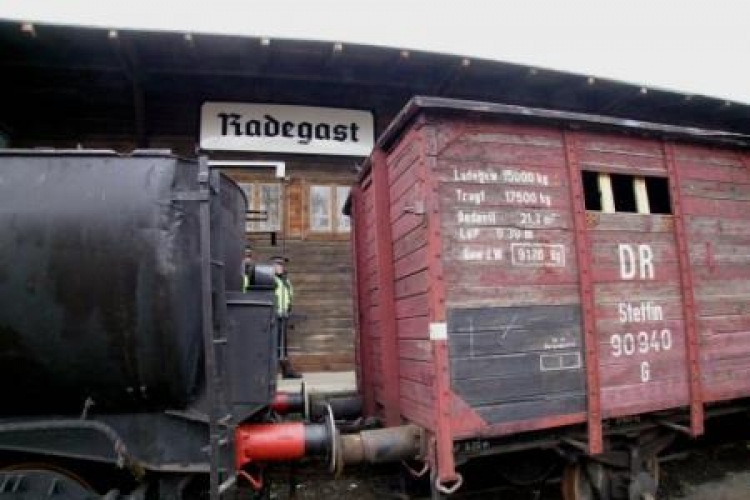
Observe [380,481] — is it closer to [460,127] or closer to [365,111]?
[460,127]

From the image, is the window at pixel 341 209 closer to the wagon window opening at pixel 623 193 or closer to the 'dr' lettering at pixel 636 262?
the wagon window opening at pixel 623 193

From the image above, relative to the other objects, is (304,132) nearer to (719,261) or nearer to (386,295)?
(386,295)

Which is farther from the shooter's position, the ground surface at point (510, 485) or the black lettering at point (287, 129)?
the black lettering at point (287, 129)

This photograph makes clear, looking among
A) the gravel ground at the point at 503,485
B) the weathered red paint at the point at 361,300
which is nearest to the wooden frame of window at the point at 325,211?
the weathered red paint at the point at 361,300

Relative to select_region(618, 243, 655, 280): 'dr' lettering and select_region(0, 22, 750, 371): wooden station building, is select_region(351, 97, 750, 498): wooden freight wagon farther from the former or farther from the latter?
select_region(0, 22, 750, 371): wooden station building

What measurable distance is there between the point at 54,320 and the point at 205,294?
920 millimetres

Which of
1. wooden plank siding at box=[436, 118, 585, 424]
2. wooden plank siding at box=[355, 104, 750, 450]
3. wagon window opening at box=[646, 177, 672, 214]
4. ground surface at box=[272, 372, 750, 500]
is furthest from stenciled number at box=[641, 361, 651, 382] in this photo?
wagon window opening at box=[646, 177, 672, 214]

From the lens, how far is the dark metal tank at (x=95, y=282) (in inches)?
124

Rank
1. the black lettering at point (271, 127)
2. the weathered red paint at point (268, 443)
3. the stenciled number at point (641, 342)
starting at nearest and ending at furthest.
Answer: the weathered red paint at point (268, 443), the stenciled number at point (641, 342), the black lettering at point (271, 127)

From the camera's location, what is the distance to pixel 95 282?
319 cm

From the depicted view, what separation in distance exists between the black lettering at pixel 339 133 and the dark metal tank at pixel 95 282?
538cm

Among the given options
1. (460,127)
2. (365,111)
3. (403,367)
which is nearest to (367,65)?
(365,111)

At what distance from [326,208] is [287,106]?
69.8 inches

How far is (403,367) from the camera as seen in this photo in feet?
14.2
